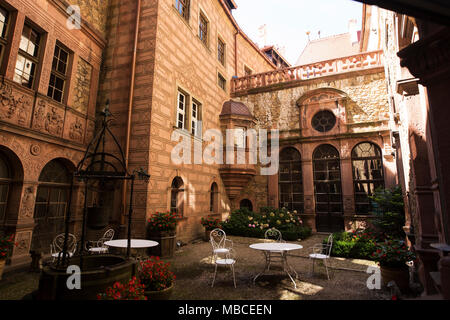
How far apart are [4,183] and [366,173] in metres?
12.4

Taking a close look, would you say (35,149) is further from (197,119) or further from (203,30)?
(203,30)

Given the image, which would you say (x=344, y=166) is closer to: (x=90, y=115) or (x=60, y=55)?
(x=90, y=115)

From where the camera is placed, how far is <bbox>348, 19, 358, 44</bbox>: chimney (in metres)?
18.4

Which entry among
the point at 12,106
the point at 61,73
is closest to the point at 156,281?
the point at 12,106

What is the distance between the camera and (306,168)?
11.8m

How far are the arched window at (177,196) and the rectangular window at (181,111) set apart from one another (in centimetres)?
204

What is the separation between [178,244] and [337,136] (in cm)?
846

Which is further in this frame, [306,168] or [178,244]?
[306,168]

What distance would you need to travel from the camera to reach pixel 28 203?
18.3 ft

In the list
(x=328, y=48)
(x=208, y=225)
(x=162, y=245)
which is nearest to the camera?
(x=162, y=245)

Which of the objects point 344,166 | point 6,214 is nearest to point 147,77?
point 6,214

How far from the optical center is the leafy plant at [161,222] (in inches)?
270

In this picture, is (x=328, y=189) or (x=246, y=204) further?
(x=246, y=204)
